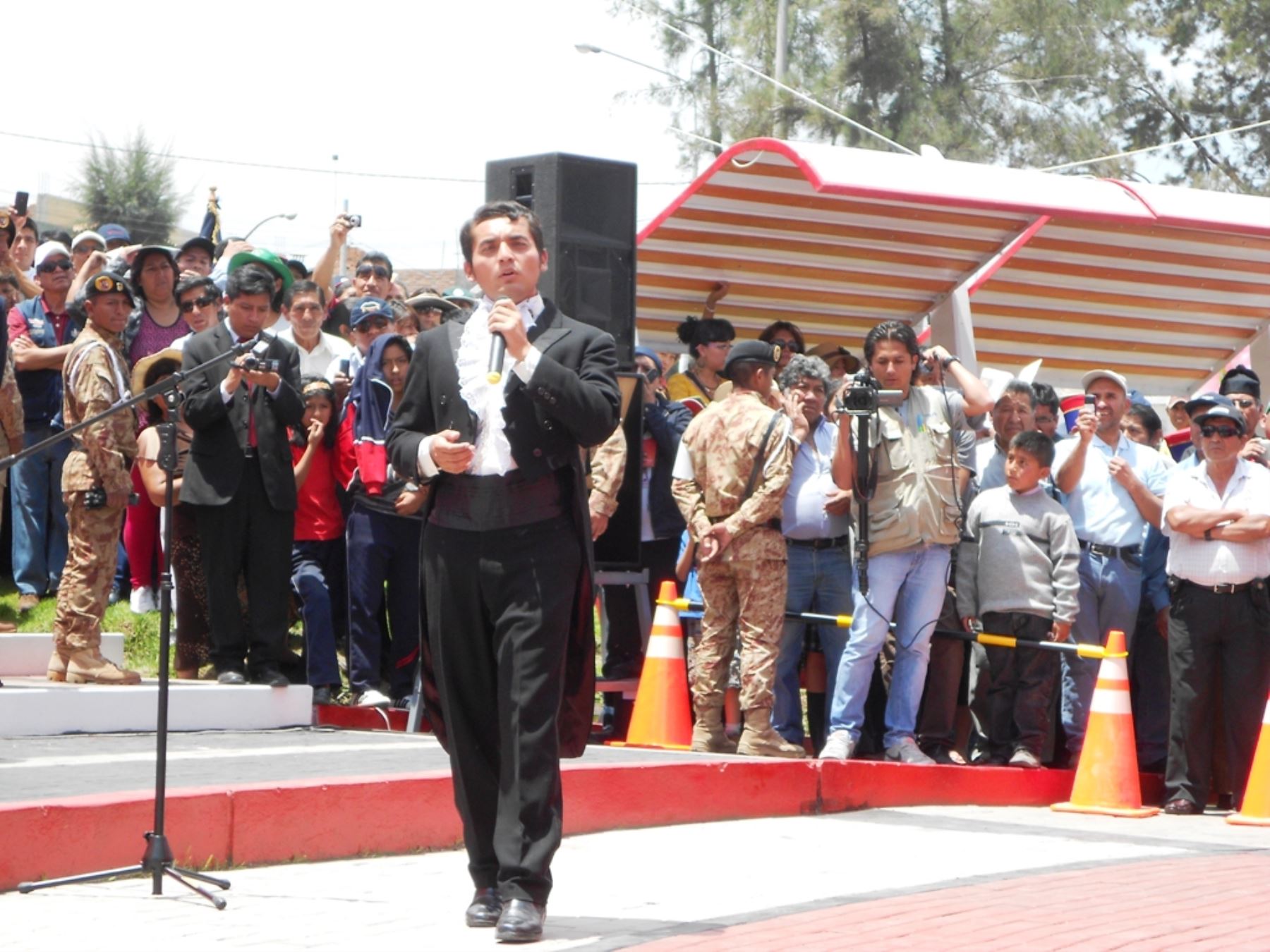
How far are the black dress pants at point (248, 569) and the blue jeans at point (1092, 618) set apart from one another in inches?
173

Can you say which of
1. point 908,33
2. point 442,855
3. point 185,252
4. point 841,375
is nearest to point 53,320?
point 185,252

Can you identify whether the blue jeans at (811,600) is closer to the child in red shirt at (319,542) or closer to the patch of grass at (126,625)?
the child in red shirt at (319,542)

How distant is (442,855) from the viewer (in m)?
7.12

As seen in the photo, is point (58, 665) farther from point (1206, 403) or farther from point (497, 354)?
point (1206, 403)

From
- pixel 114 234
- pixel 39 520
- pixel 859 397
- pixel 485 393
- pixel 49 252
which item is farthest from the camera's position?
pixel 114 234

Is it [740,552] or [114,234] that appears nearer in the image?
[740,552]

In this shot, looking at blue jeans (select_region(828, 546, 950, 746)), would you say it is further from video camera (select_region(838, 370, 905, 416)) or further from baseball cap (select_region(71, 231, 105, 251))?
baseball cap (select_region(71, 231, 105, 251))

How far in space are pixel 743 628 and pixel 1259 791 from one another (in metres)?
2.83

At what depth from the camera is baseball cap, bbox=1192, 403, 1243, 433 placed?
32.9ft

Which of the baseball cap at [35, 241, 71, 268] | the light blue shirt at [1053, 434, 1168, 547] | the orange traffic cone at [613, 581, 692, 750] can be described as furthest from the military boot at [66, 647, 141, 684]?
the light blue shirt at [1053, 434, 1168, 547]

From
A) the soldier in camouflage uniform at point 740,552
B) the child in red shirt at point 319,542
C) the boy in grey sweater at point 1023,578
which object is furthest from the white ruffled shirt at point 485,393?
the boy in grey sweater at point 1023,578

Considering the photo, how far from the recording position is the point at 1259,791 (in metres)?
9.59

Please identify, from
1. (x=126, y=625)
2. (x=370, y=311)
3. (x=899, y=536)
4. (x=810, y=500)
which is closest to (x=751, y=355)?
(x=810, y=500)

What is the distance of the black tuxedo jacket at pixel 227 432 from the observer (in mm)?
9625
